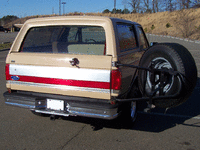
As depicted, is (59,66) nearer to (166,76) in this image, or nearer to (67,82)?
(67,82)

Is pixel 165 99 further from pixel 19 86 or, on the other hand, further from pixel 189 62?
pixel 19 86

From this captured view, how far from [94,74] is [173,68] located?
1169mm

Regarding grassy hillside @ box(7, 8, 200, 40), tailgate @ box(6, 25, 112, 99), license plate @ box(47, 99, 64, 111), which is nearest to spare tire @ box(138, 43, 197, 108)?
tailgate @ box(6, 25, 112, 99)

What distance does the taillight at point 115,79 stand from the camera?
135 inches

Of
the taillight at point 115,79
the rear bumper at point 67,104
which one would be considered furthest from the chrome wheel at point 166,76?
the rear bumper at point 67,104

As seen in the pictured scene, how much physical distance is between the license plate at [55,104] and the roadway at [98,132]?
54 centimetres

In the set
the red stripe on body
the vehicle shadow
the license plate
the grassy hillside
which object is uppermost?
the grassy hillside

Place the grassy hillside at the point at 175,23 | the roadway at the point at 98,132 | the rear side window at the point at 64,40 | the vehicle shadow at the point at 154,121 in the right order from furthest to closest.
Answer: the grassy hillside at the point at 175,23, the vehicle shadow at the point at 154,121, the rear side window at the point at 64,40, the roadway at the point at 98,132

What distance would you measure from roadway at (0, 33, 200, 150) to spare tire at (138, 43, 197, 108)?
704 mm

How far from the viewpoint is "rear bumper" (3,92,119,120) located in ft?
11.3

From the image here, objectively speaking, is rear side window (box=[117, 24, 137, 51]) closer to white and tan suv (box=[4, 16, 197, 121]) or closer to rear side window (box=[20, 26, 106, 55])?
white and tan suv (box=[4, 16, 197, 121])

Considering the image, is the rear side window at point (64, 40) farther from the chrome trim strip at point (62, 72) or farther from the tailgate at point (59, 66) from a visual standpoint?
the chrome trim strip at point (62, 72)

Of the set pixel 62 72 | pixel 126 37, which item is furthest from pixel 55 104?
pixel 126 37

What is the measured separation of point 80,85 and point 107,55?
0.62m
